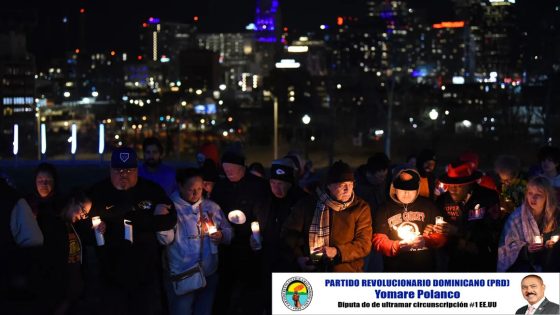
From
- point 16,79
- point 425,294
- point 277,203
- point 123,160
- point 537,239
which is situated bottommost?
point 425,294

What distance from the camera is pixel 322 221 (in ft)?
22.2

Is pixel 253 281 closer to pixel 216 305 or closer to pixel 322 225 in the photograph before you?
pixel 216 305

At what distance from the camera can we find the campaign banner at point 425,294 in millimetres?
5723

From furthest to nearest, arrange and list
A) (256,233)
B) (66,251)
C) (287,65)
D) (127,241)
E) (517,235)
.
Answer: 1. (287,65)
2. (256,233)
3. (127,241)
4. (517,235)
5. (66,251)

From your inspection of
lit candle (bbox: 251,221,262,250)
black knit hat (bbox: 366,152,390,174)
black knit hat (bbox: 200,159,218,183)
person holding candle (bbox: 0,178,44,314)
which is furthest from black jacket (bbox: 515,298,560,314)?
black knit hat (bbox: 366,152,390,174)

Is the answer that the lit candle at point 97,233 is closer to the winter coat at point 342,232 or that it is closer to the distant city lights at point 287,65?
the winter coat at point 342,232

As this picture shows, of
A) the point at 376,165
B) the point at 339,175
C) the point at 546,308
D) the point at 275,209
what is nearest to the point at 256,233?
the point at 275,209

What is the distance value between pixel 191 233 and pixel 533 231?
9.03ft

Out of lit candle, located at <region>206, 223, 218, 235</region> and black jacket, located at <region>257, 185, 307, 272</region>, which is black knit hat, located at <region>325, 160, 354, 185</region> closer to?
black jacket, located at <region>257, 185, 307, 272</region>

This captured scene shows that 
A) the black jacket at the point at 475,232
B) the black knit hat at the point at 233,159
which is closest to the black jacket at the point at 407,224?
the black jacket at the point at 475,232

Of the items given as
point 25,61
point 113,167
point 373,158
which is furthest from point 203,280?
point 25,61

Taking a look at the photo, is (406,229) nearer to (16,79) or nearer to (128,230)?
(128,230)

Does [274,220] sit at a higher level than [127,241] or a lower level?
higher

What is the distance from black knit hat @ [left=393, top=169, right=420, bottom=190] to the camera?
7026 millimetres
